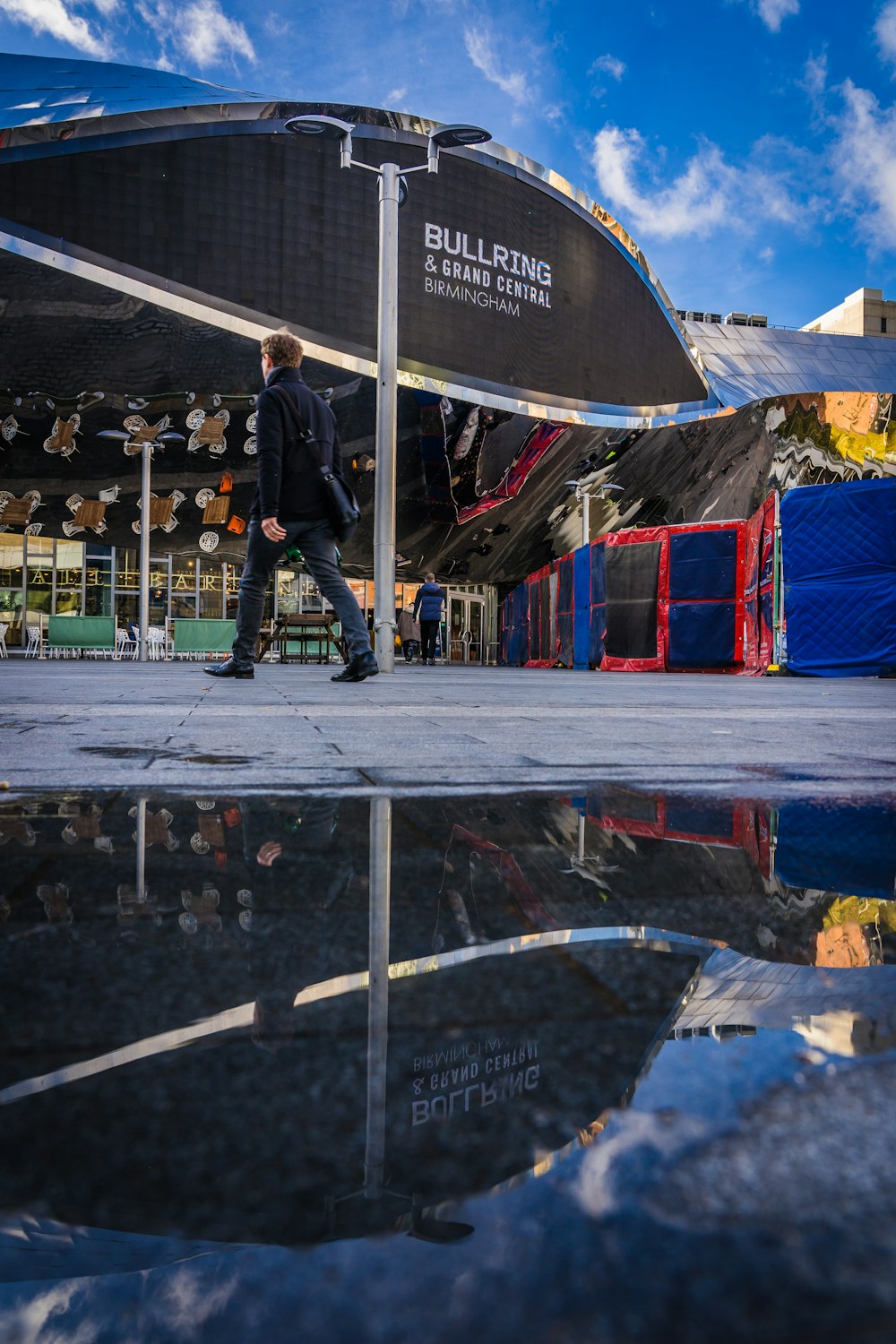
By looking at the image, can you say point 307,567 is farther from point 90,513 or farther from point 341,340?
point 90,513

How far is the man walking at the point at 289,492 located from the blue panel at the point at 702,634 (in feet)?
33.7

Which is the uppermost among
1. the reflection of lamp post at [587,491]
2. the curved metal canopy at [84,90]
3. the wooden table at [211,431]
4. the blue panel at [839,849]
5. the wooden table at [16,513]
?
the curved metal canopy at [84,90]

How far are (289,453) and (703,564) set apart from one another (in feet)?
35.6

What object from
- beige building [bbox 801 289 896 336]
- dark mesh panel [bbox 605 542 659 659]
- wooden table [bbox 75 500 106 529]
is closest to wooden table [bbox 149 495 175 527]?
wooden table [bbox 75 500 106 529]

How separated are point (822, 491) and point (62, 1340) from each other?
45.4 ft

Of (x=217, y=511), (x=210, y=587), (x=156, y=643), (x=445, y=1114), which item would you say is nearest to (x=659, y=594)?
(x=445, y=1114)

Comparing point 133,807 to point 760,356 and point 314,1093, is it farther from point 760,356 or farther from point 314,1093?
point 760,356

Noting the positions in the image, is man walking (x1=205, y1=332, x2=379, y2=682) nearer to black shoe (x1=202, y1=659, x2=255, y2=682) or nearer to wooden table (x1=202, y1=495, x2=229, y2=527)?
black shoe (x1=202, y1=659, x2=255, y2=682)

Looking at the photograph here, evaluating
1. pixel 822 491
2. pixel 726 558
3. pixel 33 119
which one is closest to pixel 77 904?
pixel 822 491

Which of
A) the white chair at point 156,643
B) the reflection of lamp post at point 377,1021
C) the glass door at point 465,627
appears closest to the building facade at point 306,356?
the glass door at point 465,627

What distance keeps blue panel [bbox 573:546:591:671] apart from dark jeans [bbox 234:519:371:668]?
42.9 ft

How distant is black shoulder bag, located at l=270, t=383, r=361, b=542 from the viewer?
19.9 feet

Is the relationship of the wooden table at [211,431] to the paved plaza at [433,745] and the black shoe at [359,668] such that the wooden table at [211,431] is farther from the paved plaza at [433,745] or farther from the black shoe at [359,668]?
the paved plaza at [433,745]

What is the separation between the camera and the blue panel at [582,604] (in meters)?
19.4
